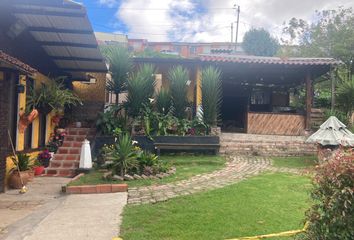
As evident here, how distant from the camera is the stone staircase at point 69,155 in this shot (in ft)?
32.4

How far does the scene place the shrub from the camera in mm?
3090

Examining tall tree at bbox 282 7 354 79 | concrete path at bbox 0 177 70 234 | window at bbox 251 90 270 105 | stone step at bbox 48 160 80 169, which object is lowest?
concrete path at bbox 0 177 70 234

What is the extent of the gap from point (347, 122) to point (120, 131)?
834 centimetres

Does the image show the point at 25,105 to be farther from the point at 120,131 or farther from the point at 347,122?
the point at 347,122

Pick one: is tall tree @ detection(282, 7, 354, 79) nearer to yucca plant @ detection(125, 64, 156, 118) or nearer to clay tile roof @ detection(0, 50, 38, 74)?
yucca plant @ detection(125, 64, 156, 118)

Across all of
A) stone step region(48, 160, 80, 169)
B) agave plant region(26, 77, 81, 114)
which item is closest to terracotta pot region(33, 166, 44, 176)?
stone step region(48, 160, 80, 169)

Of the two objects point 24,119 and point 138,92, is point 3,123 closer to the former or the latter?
point 24,119

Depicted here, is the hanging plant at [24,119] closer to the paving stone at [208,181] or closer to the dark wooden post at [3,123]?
the dark wooden post at [3,123]

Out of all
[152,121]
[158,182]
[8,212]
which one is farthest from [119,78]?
[8,212]

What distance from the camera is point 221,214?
5207 millimetres

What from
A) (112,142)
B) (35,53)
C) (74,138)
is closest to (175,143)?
(112,142)

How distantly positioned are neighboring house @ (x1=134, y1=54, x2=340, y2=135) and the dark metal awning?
3.39m

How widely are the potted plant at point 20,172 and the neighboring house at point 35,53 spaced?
0.74ft

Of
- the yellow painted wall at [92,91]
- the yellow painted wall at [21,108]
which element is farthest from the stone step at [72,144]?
the yellow painted wall at [92,91]
